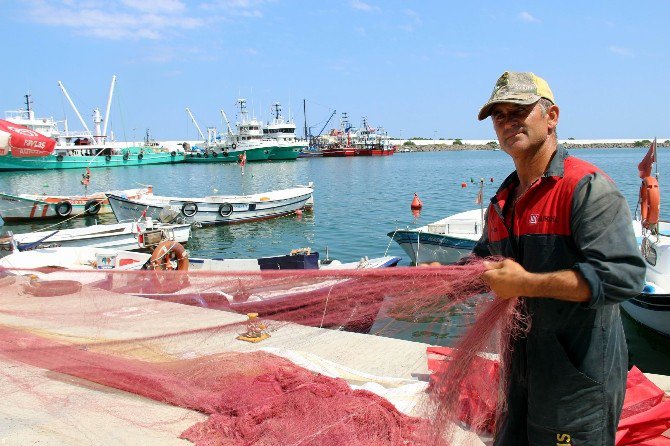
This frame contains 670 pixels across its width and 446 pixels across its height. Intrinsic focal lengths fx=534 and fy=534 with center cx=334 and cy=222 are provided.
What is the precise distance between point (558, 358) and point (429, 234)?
12489 millimetres

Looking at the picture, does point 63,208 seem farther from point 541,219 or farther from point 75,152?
point 75,152

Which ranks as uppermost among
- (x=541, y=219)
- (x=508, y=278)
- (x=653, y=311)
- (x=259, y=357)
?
(x=541, y=219)

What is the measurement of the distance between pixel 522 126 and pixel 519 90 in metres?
0.14

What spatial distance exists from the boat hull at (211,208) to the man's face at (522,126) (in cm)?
2159

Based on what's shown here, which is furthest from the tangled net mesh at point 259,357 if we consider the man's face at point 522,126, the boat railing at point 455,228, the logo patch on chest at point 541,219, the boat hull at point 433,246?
the boat railing at point 455,228

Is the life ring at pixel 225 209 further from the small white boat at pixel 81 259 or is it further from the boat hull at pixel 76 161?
the boat hull at pixel 76 161

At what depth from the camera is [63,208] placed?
28938mm

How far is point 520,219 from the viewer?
2.11 meters

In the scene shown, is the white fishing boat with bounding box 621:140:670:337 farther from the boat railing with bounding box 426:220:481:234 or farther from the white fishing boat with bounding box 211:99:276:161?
the white fishing boat with bounding box 211:99:276:161

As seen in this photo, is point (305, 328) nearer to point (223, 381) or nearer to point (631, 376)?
point (223, 381)

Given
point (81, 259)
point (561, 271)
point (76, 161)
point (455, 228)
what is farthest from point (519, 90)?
point (76, 161)

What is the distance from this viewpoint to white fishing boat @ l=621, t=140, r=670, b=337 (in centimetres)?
933

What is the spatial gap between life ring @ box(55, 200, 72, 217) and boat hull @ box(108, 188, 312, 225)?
5.92 meters

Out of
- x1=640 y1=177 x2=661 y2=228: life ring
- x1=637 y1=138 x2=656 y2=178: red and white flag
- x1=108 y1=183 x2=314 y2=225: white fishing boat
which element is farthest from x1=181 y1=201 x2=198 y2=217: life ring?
x1=640 y1=177 x2=661 y2=228: life ring
